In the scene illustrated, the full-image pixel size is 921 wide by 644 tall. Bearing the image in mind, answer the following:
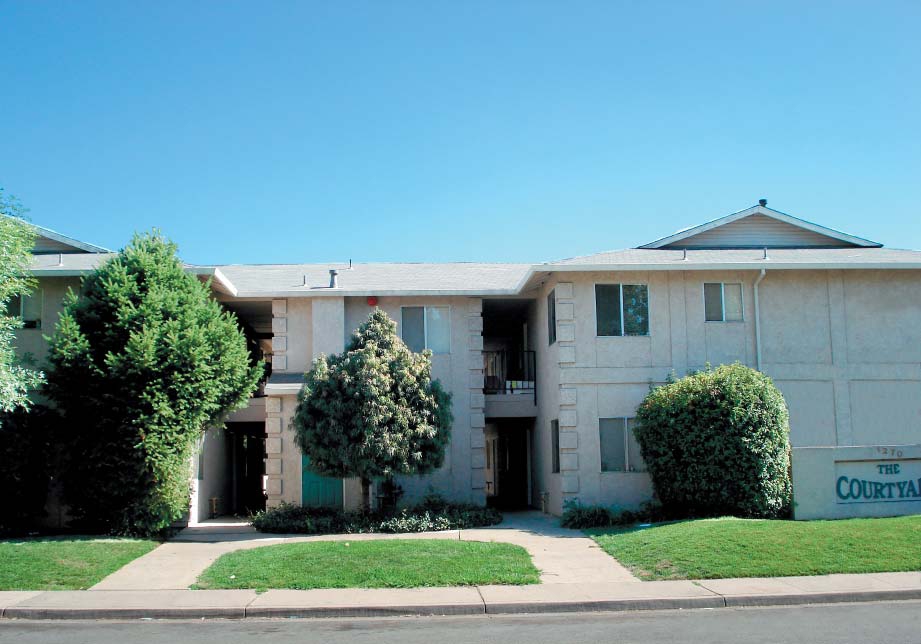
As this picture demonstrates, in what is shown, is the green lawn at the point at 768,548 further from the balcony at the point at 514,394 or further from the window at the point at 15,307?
the window at the point at 15,307

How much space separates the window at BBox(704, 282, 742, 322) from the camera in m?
20.0

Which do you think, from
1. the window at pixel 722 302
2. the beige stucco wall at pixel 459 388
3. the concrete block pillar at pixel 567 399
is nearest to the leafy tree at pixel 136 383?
the beige stucco wall at pixel 459 388

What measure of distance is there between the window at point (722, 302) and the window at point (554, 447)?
4213mm

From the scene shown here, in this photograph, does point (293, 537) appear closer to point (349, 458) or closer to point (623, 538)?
point (349, 458)

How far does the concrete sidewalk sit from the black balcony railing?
10231 mm

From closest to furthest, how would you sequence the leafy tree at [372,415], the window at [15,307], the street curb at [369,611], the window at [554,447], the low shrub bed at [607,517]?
1. the street curb at [369,611]
2. the leafy tree at [372,415]
3. the low shrub bed at [607,517]
4. the window at [15,307]
5. the window at [554,447]

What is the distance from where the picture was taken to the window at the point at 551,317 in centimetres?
2045

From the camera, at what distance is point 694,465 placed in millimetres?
16750

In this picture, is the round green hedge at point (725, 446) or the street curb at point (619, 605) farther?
the round green hedge at point (725, 446)

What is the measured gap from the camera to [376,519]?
59.0 ft

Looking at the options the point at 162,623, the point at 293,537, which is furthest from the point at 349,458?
the point at 162,623

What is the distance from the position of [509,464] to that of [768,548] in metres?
13.6

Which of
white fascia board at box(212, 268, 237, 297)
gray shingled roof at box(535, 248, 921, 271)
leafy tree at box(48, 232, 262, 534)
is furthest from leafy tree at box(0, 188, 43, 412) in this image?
gray shingled roof at box(535, 248, 921, 271)

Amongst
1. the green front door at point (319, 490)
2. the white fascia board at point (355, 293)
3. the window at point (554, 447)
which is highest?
the white fascia board at point (355, 293)
